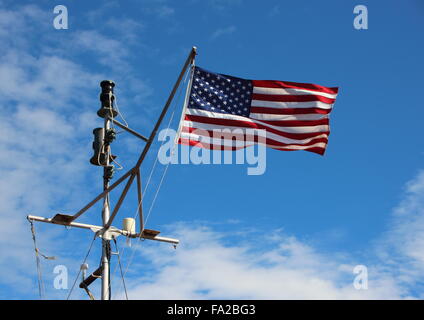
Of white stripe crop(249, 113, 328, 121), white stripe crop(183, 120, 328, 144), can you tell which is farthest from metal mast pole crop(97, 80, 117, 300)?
white stripe crop(249, 113, 328, 121)

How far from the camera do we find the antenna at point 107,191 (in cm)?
1847

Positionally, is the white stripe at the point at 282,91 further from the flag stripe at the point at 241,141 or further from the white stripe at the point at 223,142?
the white stripe at the point at 223,142

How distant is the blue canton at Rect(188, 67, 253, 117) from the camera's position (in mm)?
18688

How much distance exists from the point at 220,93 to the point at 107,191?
4.23m

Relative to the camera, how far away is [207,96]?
18.8 metres

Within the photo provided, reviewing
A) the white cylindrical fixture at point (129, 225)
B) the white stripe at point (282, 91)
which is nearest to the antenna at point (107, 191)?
the white cylindrical fixture at point (129, 225)

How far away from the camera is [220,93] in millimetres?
19062

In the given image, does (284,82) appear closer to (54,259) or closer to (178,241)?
(178,241)

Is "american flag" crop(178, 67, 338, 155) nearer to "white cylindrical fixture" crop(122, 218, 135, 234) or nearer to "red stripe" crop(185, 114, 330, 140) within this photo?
"red stripe" crop(185, 114, 330, 140)

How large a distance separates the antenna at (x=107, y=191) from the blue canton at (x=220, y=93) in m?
0.75
